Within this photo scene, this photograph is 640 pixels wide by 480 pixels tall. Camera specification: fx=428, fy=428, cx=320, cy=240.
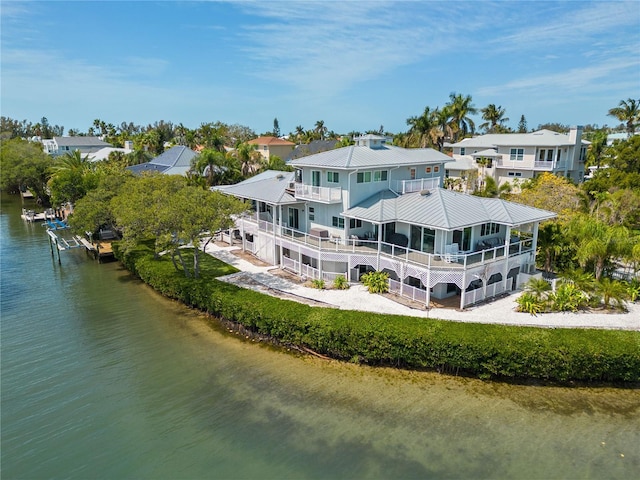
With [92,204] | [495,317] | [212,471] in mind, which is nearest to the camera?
[212,471]

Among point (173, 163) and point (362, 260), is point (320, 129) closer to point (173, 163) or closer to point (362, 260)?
point (173, 163)

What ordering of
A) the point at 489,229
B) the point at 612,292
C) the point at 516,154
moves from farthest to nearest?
the point at 516,154
the point at 489,229
the point at 612,292

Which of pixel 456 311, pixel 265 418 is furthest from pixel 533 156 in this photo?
pixel 265 418

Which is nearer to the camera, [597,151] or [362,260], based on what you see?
[362,260]

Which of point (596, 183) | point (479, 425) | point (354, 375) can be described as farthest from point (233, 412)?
point (596, 183)

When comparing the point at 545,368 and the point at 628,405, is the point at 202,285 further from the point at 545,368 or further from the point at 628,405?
the point at 628,405

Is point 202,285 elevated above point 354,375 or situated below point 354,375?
above
